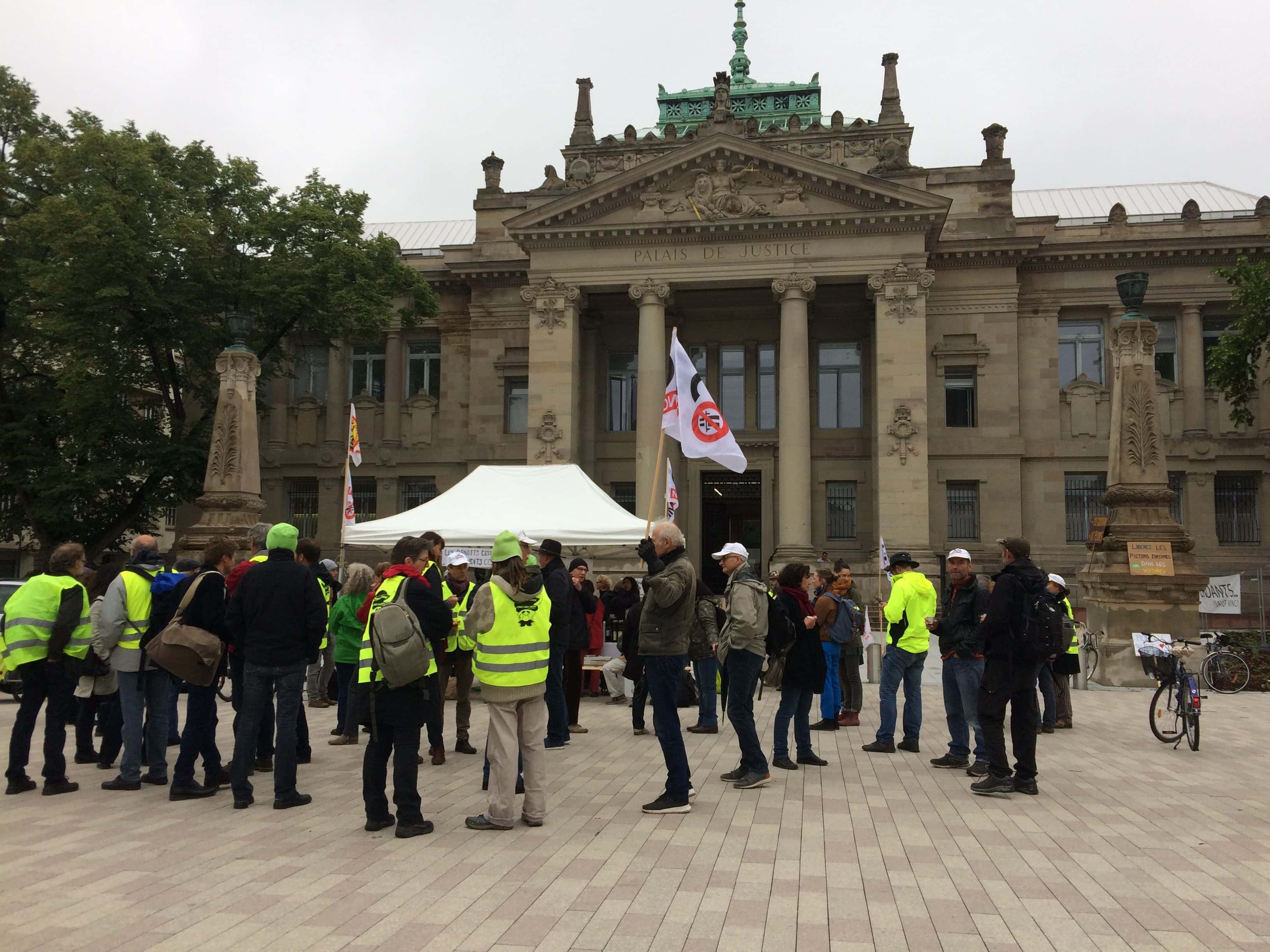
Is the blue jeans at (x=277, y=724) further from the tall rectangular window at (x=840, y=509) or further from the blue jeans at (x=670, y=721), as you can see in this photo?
the tall rectangular window at (x=840, y=509)

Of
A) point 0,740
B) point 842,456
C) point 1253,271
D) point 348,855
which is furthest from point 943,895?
point 842,456

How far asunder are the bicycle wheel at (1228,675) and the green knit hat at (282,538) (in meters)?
15.5

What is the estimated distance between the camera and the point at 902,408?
30.5 meters

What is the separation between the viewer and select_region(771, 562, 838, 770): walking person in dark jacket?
963 centimetres

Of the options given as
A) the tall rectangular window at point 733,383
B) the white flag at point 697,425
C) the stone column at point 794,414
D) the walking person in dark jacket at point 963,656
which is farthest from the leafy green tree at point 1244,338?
the walking person in dark jacket at point 963,656

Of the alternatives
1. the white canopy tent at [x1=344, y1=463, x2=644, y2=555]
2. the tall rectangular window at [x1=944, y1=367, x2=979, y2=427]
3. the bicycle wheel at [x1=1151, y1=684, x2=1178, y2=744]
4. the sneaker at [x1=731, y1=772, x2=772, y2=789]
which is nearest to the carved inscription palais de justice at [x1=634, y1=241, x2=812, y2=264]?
the tall rectangular window at [x1=944, y1=367, x2=979, y2=427]

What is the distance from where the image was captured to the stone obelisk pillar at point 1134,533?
59.6ft

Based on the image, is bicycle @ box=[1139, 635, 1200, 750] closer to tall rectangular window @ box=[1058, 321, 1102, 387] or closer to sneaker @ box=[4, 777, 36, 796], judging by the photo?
sneaker @ box=[4, 777, 36, 796]

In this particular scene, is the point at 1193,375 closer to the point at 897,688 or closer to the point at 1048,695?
the point at 1048,695

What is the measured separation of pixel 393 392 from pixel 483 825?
33.5 meters

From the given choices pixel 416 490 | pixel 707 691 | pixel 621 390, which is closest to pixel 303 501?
pixel 416 490

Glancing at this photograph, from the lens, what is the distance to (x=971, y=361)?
34969mm

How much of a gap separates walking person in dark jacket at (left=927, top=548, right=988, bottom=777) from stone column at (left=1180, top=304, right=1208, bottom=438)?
95.8ft

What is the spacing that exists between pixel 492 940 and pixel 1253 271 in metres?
28.8
